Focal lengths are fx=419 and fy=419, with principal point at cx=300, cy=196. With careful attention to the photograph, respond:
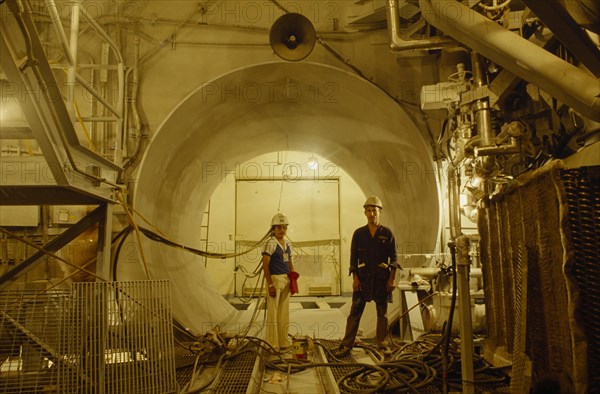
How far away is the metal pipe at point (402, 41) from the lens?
398 cm

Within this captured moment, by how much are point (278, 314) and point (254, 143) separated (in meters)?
2.89

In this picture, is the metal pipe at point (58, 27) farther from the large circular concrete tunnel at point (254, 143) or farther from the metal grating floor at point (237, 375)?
the metal grating floor at point (237, 375)

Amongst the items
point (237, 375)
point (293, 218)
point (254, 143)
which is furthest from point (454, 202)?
point (293, 218)

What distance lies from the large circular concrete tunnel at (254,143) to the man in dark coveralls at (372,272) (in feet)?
1.69

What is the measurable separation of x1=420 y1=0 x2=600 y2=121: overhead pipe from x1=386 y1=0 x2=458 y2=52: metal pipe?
604mm

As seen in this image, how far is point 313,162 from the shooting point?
11.8 metres

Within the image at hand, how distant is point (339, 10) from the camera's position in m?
4.92

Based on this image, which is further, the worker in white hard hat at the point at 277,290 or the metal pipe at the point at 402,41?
the worker in white hard hat at the point at 277,290

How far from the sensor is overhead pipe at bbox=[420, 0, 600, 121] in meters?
2.34

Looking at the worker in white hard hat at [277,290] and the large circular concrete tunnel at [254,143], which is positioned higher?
the large circular concrete tunnel at [254,143]

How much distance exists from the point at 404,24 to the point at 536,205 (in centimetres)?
301

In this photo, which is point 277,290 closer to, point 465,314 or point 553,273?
point 465,314

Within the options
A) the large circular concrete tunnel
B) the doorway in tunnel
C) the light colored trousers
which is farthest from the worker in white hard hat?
the doorway in tunnel

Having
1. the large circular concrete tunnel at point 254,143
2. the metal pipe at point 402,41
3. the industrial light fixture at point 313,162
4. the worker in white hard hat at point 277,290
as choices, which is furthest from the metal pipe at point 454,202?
the industrial light fixture at point 313,162
